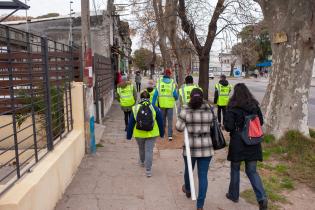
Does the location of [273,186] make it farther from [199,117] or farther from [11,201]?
[11,201]

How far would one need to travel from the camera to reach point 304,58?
7.71 metres

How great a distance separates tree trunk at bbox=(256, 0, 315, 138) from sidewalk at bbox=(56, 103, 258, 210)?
159 cm

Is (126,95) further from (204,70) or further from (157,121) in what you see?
(204,70)

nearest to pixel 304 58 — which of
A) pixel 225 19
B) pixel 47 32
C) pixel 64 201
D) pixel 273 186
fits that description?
pixel 273 186

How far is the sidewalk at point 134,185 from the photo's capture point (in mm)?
5152

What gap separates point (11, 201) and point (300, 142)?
5.92 meters

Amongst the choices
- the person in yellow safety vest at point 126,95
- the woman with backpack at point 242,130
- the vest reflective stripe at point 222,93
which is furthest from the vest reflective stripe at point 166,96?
the woman with backpack at point 242,130

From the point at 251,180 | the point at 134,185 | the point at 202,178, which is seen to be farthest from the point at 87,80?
the point at 251,180

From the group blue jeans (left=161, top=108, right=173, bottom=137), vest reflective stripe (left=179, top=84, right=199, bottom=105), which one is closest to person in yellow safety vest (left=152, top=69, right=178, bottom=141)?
blue jeans (left=161, top=108, right=173, bottom=137)

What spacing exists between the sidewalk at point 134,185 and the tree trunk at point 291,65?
1589 millimetres

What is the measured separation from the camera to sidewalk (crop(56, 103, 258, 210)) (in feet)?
16.9

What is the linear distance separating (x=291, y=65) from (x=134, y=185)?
422cm

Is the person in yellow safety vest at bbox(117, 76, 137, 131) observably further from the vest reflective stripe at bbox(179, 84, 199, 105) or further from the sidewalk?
the sidewalk

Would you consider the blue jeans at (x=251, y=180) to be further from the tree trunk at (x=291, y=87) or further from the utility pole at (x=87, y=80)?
the utility pole at (x=87, y=80)
